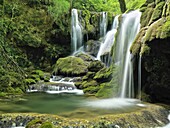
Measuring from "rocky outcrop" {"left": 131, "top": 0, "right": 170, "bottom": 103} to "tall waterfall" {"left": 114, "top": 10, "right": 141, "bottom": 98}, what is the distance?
Answer: 1.90 feet

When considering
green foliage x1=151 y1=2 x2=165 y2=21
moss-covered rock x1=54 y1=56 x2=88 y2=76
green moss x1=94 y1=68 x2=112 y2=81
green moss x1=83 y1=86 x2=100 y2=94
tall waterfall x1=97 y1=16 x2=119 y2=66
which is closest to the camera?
green foliage x1=151 y1=2 x2=165 y2=21

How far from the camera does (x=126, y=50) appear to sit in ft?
36.2

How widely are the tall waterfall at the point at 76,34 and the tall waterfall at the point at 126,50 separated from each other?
7203mm

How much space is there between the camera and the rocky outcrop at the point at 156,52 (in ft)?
28.8

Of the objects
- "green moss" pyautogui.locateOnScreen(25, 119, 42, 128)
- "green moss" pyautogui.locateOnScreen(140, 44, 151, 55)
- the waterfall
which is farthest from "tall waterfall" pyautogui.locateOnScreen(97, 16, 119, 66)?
"green moss" pyautogui.locateOnScreen(25, 119, 42, 128)

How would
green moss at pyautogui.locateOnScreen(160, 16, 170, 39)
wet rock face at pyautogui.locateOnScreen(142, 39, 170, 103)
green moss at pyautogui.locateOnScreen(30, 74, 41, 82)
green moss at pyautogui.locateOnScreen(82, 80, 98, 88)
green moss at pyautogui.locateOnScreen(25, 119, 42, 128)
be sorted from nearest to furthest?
green moss at pyautogui.locateOnScreen(25, 119, 42, 128) → green moss at pyautogui.locateOnScreen(160, 16, 170, 39) → wet rock face at pyautogui.locateOnScreen(142, 39, 170, 103) → green moss at pyautogui.locateOnScreen(82, 80, 98, 88) → green moss at pyautogui.locateOnScreen(30, 74, 41, 82)

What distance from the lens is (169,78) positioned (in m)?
9.14

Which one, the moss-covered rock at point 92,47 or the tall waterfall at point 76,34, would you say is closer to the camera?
the moss-covered rock at point 92,47

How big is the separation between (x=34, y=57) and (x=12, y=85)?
6.26 m

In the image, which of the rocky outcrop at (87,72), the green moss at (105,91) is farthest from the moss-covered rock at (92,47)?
the green moss at (105,91)

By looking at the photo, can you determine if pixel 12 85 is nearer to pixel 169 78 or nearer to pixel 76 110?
pixel 76 110

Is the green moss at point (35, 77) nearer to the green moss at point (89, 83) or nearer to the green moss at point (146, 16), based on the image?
the green moss at point (89, 83)

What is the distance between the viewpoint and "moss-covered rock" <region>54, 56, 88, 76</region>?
49.2 feet

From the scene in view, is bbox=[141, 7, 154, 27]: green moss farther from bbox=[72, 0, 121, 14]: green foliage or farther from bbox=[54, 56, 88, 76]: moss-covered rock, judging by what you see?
bbox=[72, 0, 121, 14]: green foliage
